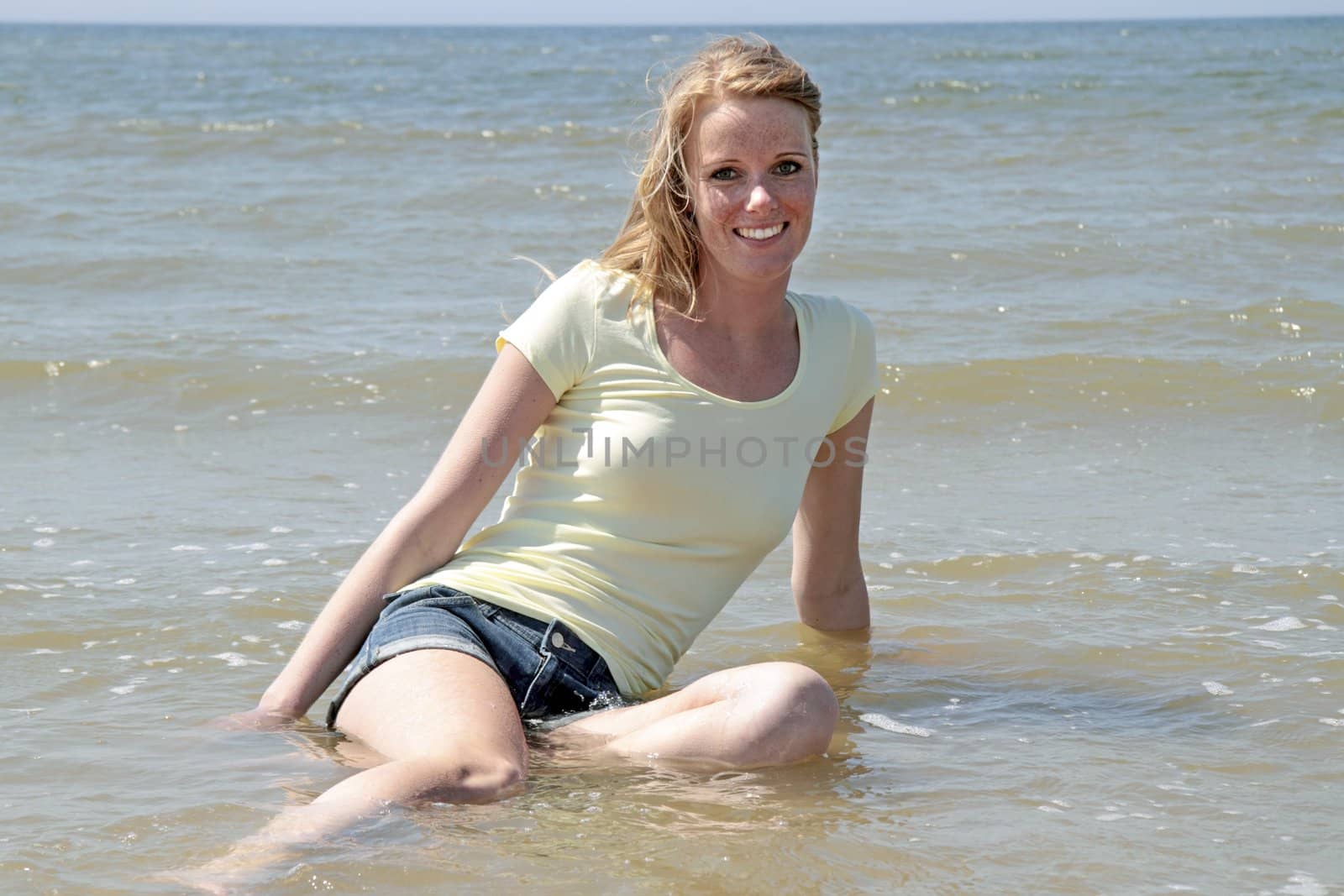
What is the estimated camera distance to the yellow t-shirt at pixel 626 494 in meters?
3.07

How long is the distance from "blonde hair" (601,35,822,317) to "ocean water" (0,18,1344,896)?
1067 millimetres

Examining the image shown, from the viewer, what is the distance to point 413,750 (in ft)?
9.05

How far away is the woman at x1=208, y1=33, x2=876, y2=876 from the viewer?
2924 mm

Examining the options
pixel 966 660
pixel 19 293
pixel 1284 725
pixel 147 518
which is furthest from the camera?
pixel 19 293

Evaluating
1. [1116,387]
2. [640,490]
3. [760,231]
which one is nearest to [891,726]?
[640,490]

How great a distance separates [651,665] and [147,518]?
2703 mm

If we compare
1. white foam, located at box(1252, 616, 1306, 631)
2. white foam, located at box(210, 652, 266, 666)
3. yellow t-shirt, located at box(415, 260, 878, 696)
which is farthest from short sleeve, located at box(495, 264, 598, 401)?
white foam, located at box(1252, 616, 1306, 631)

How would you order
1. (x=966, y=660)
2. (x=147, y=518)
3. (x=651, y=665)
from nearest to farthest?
1. (x=651, y=665)
2. (x=966, y=660)
3. (x=147, y=518)

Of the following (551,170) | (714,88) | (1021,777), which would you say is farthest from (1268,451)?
(551,170)

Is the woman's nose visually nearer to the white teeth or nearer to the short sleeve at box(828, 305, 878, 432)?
the white teeth

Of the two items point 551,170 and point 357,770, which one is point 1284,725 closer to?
point 357,770

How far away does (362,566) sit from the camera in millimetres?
3092

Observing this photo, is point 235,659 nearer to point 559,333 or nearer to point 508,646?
point 508,646

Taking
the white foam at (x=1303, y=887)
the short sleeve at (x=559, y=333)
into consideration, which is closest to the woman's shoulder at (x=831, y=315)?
the short sleeve at (x=559, y=333)
